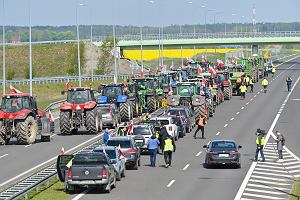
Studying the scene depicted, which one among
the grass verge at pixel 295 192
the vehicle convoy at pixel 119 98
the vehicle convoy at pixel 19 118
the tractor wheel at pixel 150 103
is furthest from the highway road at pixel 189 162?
the vehicle convoy at pixel 119 98

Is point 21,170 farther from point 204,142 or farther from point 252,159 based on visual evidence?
point 204,142

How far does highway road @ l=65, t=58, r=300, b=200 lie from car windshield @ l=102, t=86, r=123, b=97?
20.5ft

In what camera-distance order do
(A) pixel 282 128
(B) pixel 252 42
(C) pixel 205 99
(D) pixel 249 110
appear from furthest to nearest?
1. (B) pixel 252 42
2. (D) pixel 249 110
3. (C) pixel 205 99
4. (A) pixel 282 128

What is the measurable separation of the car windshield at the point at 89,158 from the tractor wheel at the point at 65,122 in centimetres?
2078

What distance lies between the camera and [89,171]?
3094 cm

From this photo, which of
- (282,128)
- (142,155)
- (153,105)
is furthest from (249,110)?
(142,155)

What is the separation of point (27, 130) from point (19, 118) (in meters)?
1.42

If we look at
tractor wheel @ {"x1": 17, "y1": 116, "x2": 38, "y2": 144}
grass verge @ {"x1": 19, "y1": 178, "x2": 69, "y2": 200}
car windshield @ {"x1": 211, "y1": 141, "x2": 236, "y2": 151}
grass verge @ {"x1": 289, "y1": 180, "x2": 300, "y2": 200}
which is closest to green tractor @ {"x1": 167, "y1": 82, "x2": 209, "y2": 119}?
tractor wheel @ {"x1": 17, "y1": 116, "x2": 38, "y2": 144}

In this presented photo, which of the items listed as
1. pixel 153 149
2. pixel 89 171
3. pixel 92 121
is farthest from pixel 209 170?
pixel 92 121

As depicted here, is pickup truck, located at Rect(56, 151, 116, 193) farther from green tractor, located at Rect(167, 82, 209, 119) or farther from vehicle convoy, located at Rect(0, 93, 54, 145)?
green tractor, located at Rect(167, 82, 209, 119)

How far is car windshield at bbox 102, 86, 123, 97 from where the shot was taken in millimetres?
61000

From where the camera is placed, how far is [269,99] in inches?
3346

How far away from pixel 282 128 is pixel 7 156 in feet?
66.6

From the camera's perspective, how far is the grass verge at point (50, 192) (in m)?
30.5
